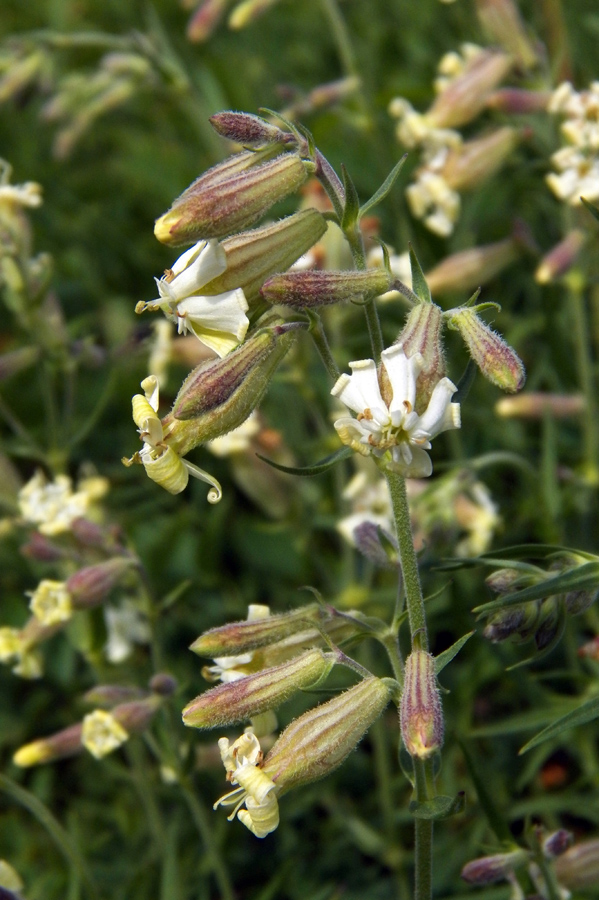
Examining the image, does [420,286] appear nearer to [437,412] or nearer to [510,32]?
[437,412]

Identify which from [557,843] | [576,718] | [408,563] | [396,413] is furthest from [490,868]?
[396,413]

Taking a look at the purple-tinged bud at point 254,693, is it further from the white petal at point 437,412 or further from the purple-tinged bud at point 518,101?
the purple-tinged bud at point 518,101

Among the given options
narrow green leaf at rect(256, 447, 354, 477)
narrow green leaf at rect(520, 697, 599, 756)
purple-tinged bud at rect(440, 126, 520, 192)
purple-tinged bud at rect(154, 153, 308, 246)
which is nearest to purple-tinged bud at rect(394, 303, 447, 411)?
narrow green leaf at rect(256, 447, 354, 477)

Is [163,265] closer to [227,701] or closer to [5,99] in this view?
[5,99]

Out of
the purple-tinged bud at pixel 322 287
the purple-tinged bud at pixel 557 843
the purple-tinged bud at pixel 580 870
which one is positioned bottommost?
the purple-tinged bud at pixel 580 870

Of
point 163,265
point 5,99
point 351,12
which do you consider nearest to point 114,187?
point 163,265

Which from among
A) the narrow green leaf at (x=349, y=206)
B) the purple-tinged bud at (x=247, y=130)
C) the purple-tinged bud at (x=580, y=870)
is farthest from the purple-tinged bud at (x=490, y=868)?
the purple-tinged bud at (x=247, y=130)

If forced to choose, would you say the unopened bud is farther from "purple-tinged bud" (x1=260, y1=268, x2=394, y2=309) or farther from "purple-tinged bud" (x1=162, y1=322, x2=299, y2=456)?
Result: "purple-tinged bud" (x1=260, y1=268, x2=394, y2=309)
